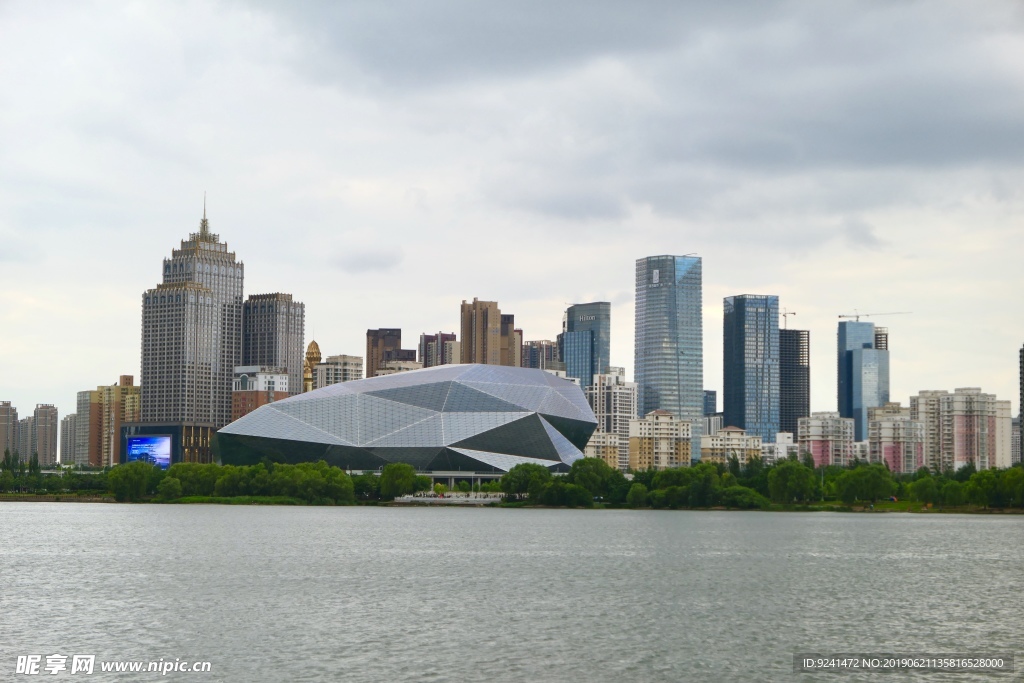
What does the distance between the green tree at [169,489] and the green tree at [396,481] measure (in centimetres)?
2464

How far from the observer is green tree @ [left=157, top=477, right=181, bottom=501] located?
17112cm

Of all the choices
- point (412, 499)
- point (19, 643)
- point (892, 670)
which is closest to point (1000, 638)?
→ point (892, 670)

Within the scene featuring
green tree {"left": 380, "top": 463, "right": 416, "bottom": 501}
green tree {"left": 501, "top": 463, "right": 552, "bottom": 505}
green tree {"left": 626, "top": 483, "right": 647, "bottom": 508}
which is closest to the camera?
green tree {"left": 626, "top": 483, "right": 647, "bottom": 508}

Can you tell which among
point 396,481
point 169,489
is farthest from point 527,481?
point 169,489

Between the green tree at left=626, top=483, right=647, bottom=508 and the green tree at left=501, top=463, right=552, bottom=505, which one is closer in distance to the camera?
the green tree at left=626, top=483, right=647, bottom=508

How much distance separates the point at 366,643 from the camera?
47.0 m

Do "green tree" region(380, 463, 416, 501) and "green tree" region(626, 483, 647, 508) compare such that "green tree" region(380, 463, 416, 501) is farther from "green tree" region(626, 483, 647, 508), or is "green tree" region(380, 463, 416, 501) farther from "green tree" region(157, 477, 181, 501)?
"green tree" region(626, 483, 647, 508)

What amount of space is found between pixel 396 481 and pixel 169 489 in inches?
1085

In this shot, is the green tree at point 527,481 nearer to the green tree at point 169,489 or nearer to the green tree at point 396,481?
the green tree at point 396,481

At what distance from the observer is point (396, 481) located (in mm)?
170875

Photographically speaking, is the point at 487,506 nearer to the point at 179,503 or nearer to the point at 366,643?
the point at 179,503

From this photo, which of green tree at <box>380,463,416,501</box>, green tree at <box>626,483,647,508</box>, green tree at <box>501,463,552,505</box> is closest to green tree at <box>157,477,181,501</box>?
green tree at <box>380,463,416,501</box>

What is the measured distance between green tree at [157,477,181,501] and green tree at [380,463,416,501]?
2464 centimetres

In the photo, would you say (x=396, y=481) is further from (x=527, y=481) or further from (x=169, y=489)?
(x=169, y=489)
